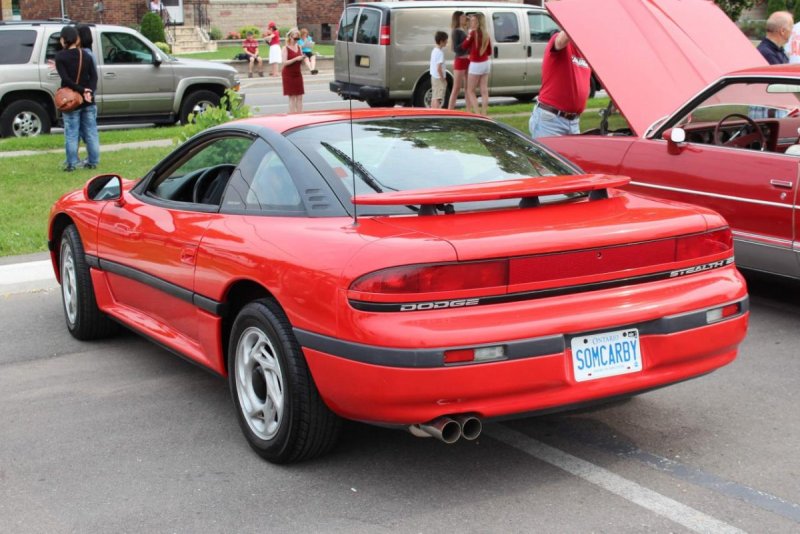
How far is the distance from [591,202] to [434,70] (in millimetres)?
14774

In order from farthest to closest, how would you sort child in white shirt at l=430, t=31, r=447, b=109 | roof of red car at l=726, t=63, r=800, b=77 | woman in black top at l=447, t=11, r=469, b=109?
child in white shirt at l=430, t=31, r=447, b=109, woman in black top at l=447, t=11, r=469, b=109, roof of red car at l=726, t=63, r=800, b=77

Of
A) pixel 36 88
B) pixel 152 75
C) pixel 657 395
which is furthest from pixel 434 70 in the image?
pixel 657 395

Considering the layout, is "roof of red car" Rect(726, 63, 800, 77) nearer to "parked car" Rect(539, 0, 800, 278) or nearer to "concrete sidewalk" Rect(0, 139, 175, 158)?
"parked car" Rect(539, 0, 800, 278)

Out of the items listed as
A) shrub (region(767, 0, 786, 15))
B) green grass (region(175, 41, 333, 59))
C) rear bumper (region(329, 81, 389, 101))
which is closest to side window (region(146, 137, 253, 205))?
rear bumper (region(329, 81, 389, 101))

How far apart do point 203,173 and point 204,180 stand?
0.23ft

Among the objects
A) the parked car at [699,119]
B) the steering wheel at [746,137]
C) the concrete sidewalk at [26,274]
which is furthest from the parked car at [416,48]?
the steering wheel at [746,137]

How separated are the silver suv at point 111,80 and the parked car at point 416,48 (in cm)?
269

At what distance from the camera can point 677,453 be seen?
453 cm

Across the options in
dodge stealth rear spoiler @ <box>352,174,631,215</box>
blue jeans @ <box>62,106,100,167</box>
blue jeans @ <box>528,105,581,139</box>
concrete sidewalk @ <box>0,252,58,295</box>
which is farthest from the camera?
blue jeans @ <box>62,106,100,167</box>

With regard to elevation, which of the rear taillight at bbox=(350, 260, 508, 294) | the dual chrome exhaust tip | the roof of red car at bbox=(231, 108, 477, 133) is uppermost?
the roof of red car at bbox=(231, 108, 477, 133)

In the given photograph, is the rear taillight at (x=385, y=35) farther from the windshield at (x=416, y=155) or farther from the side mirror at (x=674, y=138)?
the windshield at (x=416, y=155)

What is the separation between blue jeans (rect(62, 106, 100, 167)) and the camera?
12.9 m

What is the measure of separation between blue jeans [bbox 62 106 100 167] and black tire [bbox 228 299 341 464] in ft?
29.9

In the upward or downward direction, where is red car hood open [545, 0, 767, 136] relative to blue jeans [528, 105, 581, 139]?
upward
